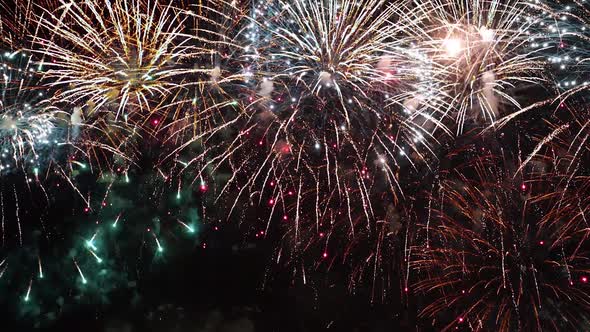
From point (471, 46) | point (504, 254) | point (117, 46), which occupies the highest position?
point (471, 46)

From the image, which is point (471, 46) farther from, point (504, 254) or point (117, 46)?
point (117, 46)

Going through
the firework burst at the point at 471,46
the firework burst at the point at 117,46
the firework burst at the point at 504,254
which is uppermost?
the firework burst at the point at 471,46

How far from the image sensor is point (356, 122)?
7.40 m

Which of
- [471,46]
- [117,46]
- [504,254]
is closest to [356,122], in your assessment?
[471,46]

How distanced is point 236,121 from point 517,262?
5.33 m

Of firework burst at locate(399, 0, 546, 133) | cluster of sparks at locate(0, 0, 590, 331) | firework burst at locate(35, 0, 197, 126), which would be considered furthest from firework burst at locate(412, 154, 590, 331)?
firework burst at locate(35, 0, 197, 126)

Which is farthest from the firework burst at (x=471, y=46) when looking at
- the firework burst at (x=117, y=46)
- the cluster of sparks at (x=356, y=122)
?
the firework burst at (x=117, y=46)

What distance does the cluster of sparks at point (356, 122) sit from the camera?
22.1ft

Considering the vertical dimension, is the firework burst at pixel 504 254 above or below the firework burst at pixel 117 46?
below

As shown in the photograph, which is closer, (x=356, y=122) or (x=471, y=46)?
(x=471, y=46)

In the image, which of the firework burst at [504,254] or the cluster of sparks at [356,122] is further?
the firework burst at [504,254]

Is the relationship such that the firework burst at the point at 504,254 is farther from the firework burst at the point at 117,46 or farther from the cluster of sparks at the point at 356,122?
the firework burst at the point at 117,46

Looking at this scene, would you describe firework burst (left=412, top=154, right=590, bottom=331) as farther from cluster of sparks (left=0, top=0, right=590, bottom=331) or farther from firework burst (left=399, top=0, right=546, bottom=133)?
firework burst (left=399, top=0, right=546, bottom=133)

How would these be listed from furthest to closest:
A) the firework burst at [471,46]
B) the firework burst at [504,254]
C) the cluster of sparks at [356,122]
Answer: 1. the firework burst at [504,254]
2. the cluster of sparks at [356,122]
3. the firework burst at [471,46]
